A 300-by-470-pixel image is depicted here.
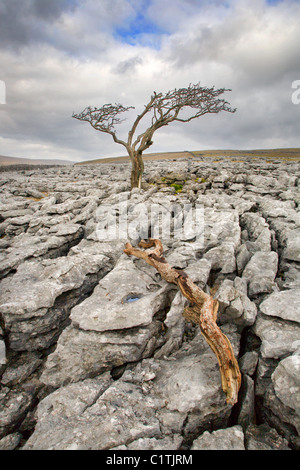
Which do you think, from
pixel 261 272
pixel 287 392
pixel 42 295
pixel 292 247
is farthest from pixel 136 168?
pixel 287 392

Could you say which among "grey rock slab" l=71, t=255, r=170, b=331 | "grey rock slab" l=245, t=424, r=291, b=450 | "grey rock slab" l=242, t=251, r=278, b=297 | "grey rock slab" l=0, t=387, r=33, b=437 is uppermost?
"grey rock slab" l=242, t=251, r=278, b=297

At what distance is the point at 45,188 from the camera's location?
3547 cm

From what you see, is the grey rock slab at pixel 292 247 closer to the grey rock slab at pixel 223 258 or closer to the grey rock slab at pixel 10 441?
the grey rock slab at pixel 223 258

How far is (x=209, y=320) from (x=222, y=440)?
3.08 m

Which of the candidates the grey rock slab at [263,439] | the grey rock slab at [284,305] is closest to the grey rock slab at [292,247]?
the grey rock slab at [284,305]

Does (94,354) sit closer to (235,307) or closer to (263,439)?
(235,307)

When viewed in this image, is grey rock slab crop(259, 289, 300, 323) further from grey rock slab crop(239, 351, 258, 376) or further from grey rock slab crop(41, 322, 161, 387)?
grey rock slab crop(41, 322, 161, 387)

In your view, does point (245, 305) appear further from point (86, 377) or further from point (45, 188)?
point (45, 188)

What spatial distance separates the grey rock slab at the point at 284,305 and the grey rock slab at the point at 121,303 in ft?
13.5

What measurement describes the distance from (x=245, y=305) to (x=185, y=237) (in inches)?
256

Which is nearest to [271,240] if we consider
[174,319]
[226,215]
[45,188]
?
[226,215]

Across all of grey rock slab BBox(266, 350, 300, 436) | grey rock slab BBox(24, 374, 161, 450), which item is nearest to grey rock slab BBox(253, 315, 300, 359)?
grey rock slab BBox(266, 350, 300, 436)

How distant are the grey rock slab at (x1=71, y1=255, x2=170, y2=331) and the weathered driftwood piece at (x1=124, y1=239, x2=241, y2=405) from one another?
887mm

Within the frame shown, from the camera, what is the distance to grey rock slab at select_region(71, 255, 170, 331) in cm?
905
